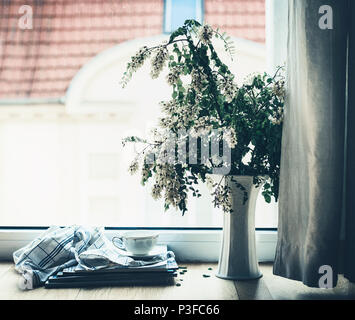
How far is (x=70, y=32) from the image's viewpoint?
166cm

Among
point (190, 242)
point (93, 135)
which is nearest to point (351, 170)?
point (190, 242)

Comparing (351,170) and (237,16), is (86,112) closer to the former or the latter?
(237,16)

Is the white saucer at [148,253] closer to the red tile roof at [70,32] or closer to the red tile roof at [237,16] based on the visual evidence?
the red tile roof at [70,32]

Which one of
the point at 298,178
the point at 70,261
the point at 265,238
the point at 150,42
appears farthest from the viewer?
the point at 150,42

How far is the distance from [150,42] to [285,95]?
26.0 inches

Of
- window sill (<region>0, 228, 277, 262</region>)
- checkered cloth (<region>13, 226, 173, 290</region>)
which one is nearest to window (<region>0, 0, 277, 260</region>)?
window sill (<region>0, 228, 277, 262</region>)

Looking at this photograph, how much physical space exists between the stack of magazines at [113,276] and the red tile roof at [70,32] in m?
0.75

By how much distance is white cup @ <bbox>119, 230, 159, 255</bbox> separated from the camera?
1.22 metres

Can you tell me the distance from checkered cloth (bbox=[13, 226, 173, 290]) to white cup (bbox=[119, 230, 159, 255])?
31mm

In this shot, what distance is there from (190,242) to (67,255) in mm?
395

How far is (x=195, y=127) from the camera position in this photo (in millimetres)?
1041

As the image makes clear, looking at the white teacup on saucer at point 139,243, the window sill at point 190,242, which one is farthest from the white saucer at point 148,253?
the window sill at point 190,242
